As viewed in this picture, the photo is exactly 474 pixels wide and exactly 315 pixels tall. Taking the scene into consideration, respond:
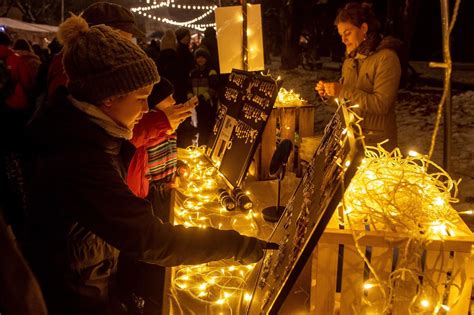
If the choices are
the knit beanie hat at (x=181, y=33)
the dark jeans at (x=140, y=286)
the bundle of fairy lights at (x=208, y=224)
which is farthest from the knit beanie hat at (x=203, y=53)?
the dark jeans at (x=140, y=286)

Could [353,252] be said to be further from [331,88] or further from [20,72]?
[20,72]

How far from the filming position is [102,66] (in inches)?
67.0

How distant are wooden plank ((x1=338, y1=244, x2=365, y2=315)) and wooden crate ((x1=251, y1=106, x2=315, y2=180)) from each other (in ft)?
8.35

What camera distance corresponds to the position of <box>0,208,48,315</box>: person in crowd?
103 centimetres

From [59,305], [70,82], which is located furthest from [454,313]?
[70,82]

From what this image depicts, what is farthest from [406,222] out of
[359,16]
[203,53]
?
[203,53]

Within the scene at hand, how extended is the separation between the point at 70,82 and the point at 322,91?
2500mm

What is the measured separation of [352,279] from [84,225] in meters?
1.06

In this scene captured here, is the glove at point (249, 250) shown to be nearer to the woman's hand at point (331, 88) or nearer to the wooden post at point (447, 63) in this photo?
the wooden post at point (447, 63)

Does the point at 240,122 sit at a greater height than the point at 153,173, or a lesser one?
greater

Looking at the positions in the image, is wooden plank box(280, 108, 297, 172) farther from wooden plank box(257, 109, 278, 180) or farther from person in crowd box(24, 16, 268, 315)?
person in crowd box(24, 16, 268, 315)

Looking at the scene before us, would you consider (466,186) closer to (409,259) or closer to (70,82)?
(409,259)

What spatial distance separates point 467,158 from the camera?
310 inches

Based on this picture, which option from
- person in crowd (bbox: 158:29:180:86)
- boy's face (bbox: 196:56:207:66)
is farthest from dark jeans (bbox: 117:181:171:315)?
boy's face (bbox: 196:56:207:66)
